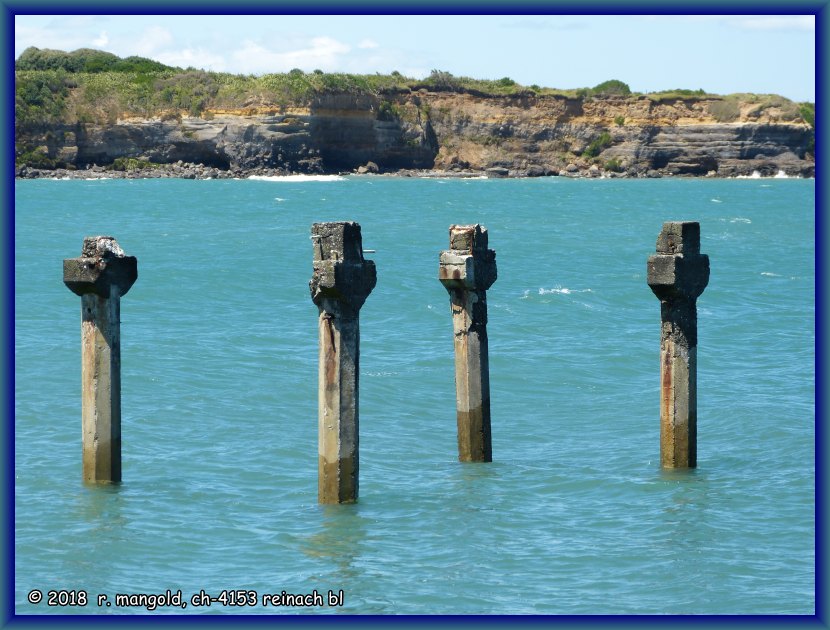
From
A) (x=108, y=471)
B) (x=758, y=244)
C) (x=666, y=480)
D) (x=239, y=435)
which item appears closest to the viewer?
(x=108, y=471)

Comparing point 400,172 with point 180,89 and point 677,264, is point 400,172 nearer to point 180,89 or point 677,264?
point 180,89

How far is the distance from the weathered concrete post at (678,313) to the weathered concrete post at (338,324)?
3145 mm

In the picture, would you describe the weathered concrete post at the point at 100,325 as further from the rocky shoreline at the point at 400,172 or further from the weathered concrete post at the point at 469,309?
the rocky shoreline at the point at 400,172

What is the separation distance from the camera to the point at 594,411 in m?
21.6

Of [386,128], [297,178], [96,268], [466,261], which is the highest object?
[386,128]

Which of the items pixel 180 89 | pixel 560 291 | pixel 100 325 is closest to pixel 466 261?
pixel 100 325

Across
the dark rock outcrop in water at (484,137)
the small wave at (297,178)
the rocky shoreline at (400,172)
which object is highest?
the dark rock outcrop in water at (484,137)

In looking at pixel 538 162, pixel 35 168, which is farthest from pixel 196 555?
pixel 538 162

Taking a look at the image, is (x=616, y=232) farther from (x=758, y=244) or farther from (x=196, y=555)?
(x=196, y=555)

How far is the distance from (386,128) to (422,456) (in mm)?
101610

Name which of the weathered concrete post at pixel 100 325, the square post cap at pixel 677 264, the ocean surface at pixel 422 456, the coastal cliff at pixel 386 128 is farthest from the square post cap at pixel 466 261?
the coastal cliff at pixel 386 128

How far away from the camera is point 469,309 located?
16438 millimetres

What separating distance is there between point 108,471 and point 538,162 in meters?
111

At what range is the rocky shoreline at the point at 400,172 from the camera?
339ft
